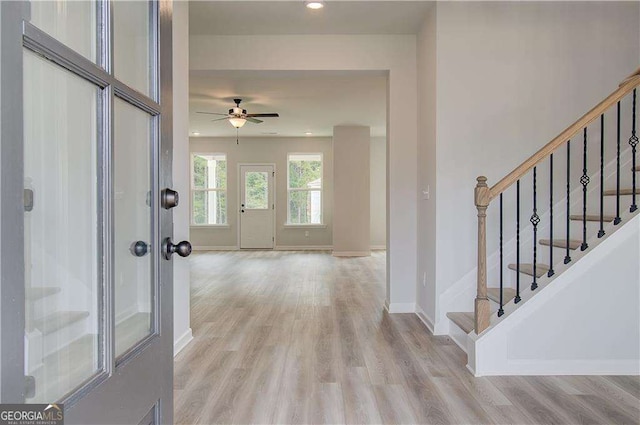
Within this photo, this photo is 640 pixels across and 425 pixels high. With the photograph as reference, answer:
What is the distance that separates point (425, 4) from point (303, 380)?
320cm

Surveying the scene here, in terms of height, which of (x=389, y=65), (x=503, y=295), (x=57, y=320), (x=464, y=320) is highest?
(x=389, y=65)

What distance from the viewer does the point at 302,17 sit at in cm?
382

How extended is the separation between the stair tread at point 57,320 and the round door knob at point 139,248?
0.20 metres

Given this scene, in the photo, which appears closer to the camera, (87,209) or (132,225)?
(87,209)

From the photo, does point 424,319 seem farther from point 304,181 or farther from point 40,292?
point 304,181

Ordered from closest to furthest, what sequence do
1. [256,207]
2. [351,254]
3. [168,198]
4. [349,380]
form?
[168,198] < [349,380] < [351,254] < [256,207]

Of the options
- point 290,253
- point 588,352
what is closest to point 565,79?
point 588,352

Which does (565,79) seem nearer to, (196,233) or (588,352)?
(588,352)

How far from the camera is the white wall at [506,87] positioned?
3.52 meters

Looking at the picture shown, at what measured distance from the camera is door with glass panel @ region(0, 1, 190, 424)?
537mm

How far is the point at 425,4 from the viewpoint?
11.7ft

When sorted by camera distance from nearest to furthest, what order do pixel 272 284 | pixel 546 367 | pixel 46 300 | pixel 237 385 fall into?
pixel 46 300 < pixel 237 385 < pixel 546 367 < pixel 272 284

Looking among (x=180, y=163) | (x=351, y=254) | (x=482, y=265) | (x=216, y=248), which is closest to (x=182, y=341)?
(x=180, y=163)

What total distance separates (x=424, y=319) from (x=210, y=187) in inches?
314
